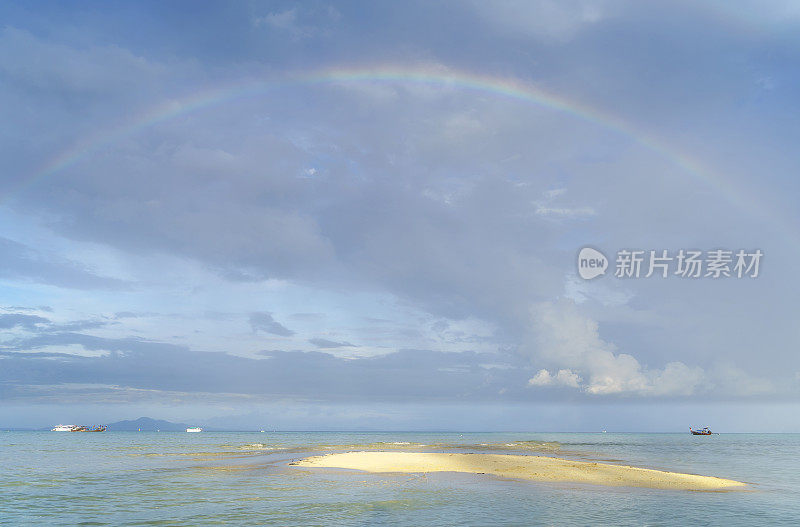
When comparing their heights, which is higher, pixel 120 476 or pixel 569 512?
pixel 569 512

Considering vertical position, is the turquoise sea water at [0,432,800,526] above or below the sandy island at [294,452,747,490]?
above

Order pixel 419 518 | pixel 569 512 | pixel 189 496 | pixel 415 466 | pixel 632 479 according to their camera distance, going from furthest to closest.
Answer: pixel 415 466 → pixel 632 479 → pixel 189 496 → pixel 569 512 → pixel 419 518

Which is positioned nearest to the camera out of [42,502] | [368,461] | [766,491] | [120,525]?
[120,525]

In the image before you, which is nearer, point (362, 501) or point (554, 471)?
point (362, 501)

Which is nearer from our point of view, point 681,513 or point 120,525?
point 120,525

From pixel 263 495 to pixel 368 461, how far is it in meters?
33.8

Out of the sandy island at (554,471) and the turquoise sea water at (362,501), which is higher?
the turquoise sea water at (362,501)

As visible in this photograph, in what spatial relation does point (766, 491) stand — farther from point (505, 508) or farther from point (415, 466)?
point (415, 466)

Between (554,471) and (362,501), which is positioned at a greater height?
(362,501)

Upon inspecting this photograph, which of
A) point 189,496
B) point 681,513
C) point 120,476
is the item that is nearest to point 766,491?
point 681,513

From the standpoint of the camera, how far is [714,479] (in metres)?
53.7

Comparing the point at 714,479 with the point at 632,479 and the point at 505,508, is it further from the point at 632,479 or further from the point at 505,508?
the point at 505,508

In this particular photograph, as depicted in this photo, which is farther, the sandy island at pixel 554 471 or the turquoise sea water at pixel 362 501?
the sandy island at pixel 554 471

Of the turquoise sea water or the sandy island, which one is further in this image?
the sandy island
